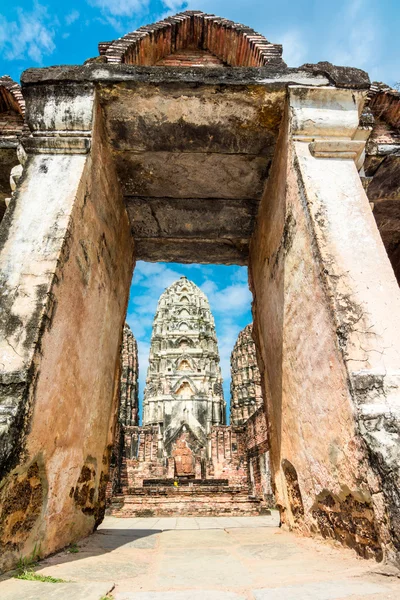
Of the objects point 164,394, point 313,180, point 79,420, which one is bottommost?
point 79,420

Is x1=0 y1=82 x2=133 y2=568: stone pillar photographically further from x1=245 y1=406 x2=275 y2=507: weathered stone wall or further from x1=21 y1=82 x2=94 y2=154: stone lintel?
x1=245 y1=406 x2=275 y2=507: weathered stone wall

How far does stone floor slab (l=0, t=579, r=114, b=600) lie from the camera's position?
1233 mm

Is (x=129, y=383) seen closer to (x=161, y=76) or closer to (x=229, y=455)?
(x=229, y=455)

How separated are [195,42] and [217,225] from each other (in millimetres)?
2127

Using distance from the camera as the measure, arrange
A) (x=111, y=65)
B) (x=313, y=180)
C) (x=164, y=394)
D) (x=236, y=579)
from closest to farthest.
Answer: (x=236, y=579) → (x=313, y=180) → (x=111, y=65) → (x=164, y=394)

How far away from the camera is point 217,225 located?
4.05 meters

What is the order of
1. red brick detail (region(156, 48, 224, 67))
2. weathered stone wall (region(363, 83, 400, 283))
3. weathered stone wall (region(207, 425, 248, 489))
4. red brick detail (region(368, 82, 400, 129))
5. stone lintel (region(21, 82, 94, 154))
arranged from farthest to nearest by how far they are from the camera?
weathered stone wall (region(207, 425, 248, 489)) < red brick detail (region(156, 48, 224, 67)) < red brick detail (region(368, 82, 400, 129)) < weathered stone wall (region(363, 83, 400, 283)) < stone lintel (region(21, 82, 94, 154))

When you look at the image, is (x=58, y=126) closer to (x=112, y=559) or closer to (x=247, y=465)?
(x=112, y=559)

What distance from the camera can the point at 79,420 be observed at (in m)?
2.51

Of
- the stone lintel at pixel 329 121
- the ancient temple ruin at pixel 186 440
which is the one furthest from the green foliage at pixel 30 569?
the ancient temple ruin at pixel 186 440

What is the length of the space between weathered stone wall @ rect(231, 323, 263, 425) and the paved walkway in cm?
2844

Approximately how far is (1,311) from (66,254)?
18.9 inches

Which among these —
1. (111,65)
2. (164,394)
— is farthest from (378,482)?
(164,394)

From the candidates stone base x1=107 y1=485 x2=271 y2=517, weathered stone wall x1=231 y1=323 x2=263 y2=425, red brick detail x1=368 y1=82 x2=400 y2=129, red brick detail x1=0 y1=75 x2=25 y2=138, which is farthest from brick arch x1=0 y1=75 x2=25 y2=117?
weathered stone wall x1=231 y1=323 x2=263 y2=425
